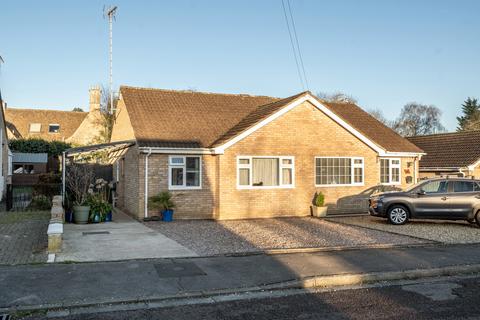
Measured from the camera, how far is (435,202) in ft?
54.4

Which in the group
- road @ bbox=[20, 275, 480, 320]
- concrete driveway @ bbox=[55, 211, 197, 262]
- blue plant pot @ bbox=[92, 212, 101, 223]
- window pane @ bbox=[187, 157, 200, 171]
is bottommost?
road @ bbox=[20, 275, 480, 320]

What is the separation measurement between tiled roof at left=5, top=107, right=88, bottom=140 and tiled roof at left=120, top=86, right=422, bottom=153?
34380 millimetres

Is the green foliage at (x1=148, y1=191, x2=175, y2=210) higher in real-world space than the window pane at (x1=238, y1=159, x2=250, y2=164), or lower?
lower

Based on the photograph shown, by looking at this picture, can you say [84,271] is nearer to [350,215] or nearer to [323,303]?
[323,303]

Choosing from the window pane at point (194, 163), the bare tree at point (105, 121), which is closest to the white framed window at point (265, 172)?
the window pane at point (194, 163)

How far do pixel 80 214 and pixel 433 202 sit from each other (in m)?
11.8

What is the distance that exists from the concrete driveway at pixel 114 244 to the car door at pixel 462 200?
975 cm

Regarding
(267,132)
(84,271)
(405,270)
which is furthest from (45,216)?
(405,270)

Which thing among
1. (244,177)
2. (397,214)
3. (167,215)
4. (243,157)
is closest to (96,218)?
(167,215)

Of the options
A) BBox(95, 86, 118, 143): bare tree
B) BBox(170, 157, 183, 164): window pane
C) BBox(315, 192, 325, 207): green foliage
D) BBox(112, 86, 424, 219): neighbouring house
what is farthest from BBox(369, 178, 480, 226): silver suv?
BBox(95, 86, 118, 143): bare tree

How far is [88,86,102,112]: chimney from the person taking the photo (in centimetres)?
4950

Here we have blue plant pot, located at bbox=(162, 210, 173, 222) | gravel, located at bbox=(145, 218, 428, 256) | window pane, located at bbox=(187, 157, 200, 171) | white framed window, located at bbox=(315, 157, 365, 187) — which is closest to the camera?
gravel, located at bbox=(145, 218, 428, 256)

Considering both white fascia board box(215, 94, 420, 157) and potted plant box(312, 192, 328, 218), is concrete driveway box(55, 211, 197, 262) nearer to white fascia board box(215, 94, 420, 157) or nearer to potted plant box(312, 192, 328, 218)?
white fascia board box(215, 94, 420, 157)

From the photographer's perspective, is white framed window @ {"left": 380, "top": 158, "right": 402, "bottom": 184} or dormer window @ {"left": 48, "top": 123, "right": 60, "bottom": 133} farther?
dormer window @ {"left": 48, "top": 123, "right": 60, "bottom": 133}
